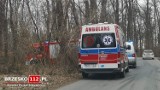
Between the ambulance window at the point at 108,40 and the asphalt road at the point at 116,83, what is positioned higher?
the ambulance window at the point at 108,40

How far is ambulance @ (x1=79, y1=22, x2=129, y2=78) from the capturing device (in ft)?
59.1

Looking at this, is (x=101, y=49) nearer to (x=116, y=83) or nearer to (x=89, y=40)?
(x=89, y=40)

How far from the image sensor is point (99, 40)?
60.2 feet

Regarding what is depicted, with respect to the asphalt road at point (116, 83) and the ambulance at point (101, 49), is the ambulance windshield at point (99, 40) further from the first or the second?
the asphalt road at point (116, 83)

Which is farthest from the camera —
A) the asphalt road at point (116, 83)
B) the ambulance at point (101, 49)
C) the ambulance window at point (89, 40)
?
the ambulance window at point (89, 40)

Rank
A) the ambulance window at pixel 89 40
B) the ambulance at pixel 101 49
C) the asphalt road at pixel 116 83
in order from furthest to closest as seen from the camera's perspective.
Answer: the ambulance window at pixel 89 40, the ambulance at pixel 101 49, the asphalt road at pixel 116 83

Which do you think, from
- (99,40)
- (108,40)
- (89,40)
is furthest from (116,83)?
(89,40)

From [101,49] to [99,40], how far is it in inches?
19.3

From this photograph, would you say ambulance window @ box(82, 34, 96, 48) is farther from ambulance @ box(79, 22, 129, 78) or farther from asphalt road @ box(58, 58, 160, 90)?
asphalt road @ box(58, 58, 160, 90)

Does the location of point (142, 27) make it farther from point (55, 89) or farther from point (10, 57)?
point (55, 89)

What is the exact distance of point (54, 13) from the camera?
22047 mm

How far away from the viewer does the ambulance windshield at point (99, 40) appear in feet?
59.3

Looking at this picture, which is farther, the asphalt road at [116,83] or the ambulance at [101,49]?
the ambulance at [101,49]

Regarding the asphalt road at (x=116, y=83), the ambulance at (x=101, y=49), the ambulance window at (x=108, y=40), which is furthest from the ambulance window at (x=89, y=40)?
the asphalt road at (x=116, y=83)
